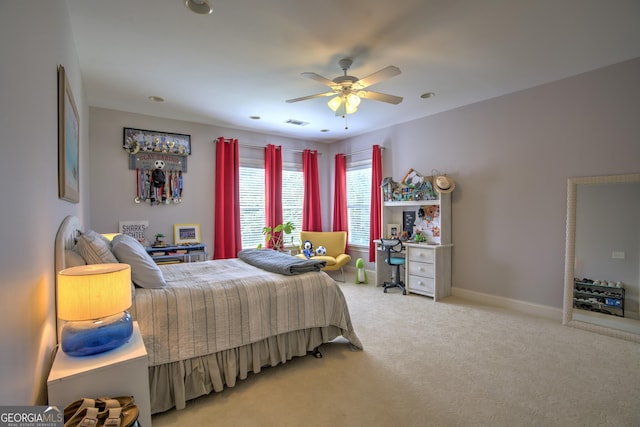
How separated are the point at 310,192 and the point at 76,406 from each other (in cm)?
503

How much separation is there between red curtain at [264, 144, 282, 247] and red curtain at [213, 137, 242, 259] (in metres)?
0.57

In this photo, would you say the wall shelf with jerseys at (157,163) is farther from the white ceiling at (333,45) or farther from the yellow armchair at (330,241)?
the yellow armchair at (330,241)

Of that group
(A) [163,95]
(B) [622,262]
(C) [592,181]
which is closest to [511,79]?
(C) [592,181]

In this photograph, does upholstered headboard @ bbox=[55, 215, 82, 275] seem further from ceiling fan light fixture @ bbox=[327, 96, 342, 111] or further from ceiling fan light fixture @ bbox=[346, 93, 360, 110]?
ceiling fan light fixture @ bbox=[346, 93, 360, 110]

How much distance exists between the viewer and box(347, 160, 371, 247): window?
18.8 feet

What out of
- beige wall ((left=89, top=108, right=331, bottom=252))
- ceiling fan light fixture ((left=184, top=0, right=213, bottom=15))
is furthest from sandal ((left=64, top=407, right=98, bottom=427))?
beige wall ((left=89, top=108, right=331, bottom=252))

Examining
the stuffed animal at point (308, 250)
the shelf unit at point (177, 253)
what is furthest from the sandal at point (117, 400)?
the stuffed animal at point (308, 250)

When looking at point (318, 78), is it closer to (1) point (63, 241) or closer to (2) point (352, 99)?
(2) point (352, 99)

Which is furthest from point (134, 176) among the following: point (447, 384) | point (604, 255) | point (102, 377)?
point (604, 255)

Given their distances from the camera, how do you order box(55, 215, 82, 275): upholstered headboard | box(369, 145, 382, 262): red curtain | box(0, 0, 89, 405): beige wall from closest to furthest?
box(0, 0, 89, 405): beige wall
box(55, 215, 82, 275): upholstered headboard
box(369, 145, 382, 262): red curtain

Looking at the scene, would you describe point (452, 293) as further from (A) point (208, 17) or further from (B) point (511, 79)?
(A) point (208, 17)

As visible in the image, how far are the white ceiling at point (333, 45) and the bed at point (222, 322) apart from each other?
159cm

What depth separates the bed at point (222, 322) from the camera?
194 cm

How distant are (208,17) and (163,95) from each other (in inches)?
73.0
